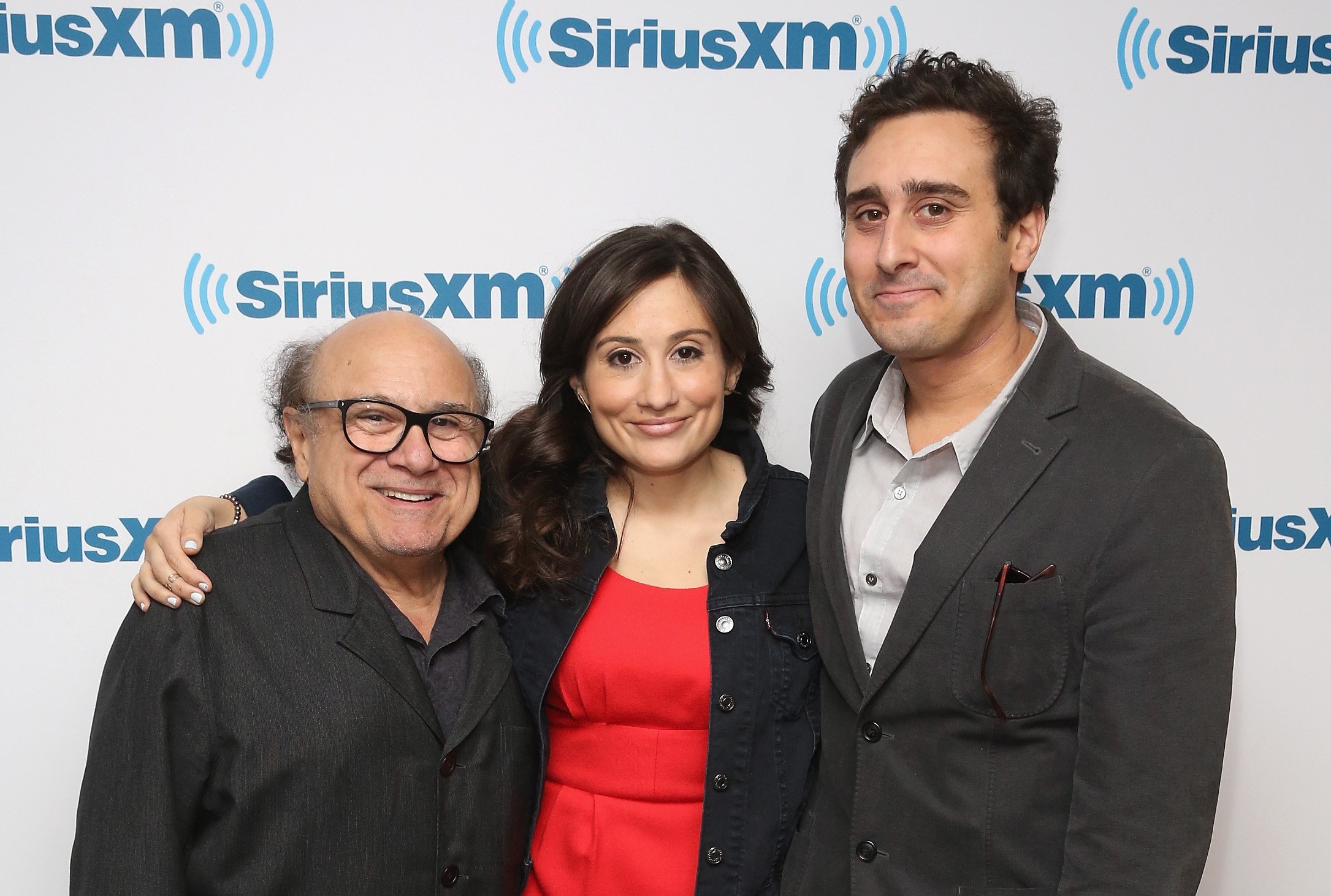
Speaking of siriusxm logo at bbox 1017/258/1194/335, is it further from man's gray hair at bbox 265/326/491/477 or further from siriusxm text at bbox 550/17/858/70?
man's gray hair at bbox 265/326/491/477

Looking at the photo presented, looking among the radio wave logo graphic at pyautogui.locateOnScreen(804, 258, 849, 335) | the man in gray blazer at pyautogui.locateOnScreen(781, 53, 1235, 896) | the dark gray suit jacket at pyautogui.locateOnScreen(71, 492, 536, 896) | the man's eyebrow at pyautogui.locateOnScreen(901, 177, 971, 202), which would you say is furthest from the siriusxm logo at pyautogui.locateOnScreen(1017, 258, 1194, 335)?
the dark gray suit jacket at pyautogui.locateOnScreen(71, 492, 536, 896)

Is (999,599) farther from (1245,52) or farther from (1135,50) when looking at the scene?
(1245,52)

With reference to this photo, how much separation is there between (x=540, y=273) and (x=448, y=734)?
109 centimetres

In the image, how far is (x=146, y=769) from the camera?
142 centimetres

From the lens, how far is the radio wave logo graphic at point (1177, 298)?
2342 mm

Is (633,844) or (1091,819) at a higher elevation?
(1091,819)

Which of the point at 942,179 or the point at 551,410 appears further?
the point at 551,410

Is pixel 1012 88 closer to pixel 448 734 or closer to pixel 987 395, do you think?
pixel 987 395

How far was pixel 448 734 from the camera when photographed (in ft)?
5.19

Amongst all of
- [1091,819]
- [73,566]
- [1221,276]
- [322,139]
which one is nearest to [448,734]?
[1091,819]

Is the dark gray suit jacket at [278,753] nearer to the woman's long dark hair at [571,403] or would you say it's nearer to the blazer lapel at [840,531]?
the woman's long dark hair at [571,403]

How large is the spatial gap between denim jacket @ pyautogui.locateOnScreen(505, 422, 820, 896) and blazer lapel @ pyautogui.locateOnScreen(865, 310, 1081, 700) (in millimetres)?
275

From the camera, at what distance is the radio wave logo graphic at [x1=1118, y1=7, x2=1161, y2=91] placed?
2260 millimetres

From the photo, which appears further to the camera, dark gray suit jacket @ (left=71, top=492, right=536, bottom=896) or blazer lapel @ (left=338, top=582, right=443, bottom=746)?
blazer lapel @ (left=338, top=582, right=443, bottom=746)
